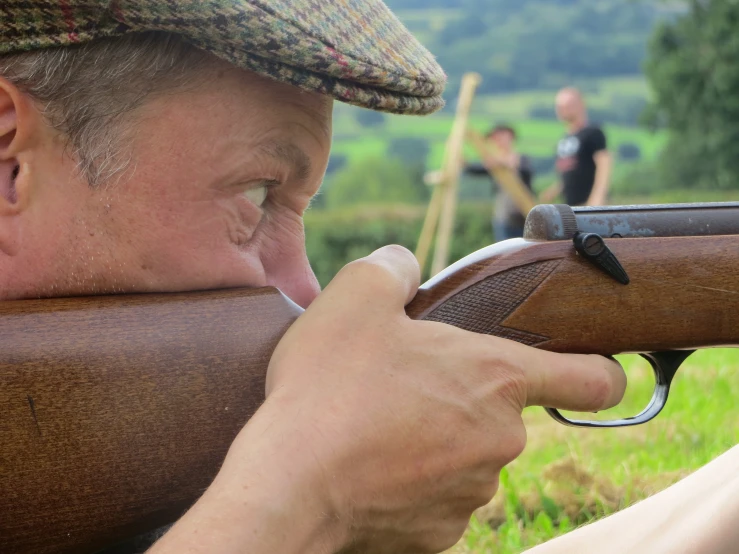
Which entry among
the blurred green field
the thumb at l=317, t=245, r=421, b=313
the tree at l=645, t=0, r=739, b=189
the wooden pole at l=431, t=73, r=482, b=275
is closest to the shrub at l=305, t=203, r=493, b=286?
the wooden pole at l=431, t=73, r=482, b=275

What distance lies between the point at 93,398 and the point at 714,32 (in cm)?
4190

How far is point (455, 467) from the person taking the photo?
180 centimetres

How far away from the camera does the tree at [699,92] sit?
38.8 meters

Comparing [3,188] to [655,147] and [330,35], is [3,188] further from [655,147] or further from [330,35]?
[655,147]

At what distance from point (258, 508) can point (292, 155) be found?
0.79 m

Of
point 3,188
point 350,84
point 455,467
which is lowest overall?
point 455,467

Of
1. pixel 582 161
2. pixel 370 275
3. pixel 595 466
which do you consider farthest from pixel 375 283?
pixel 582 161

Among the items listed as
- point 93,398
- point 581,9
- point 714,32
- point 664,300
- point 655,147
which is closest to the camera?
point 93,398

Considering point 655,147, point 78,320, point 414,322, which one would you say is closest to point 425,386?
point 414,322

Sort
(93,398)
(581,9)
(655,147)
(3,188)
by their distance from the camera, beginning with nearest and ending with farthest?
(93,398), (3,188), (655,147), (581,9)

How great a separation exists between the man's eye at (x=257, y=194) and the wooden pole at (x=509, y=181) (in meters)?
12.7

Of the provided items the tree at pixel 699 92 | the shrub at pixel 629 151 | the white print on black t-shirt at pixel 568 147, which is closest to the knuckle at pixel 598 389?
the white print on black t-shirt at pixel 568 147

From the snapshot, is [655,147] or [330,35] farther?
[655,147]

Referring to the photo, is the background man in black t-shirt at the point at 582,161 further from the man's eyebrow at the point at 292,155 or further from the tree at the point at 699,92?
the tree at the point at 699,92
